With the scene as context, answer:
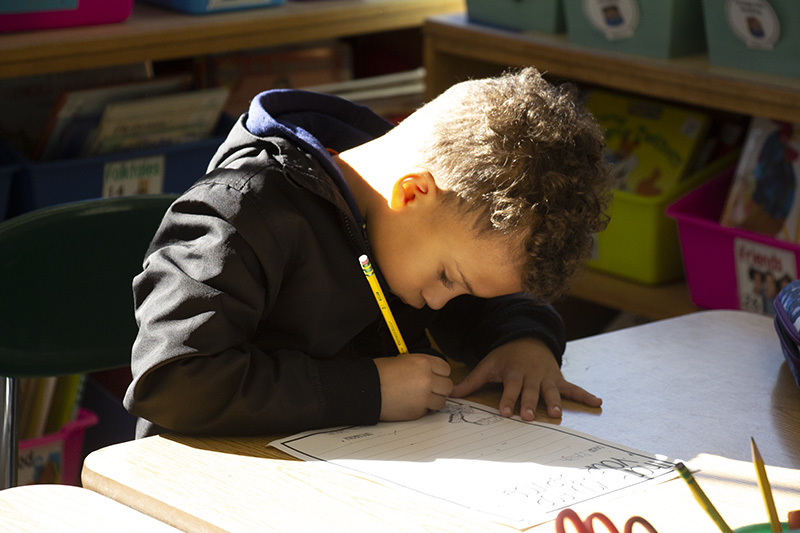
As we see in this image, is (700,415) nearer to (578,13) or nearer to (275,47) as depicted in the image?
(578,13)

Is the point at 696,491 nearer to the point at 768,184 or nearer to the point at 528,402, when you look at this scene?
the point at 528,402

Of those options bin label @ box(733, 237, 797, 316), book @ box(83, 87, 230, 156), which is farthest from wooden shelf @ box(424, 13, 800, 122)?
book @ box(83, 87, 230, 156)

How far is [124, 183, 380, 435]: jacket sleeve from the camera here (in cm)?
87

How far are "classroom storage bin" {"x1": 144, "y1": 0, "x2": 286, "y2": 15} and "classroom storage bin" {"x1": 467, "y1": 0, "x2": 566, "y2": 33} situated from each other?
1.39 ft

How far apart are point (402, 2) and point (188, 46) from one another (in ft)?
1.76

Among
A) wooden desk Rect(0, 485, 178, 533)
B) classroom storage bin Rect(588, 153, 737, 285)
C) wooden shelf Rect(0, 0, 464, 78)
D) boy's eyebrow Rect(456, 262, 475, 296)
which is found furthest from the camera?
classroom storage bin Rect(588, 153, 737, 285)

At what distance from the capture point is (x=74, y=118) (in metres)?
1.76

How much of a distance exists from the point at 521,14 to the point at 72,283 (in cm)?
109

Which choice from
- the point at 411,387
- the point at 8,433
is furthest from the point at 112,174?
the point at 411,387

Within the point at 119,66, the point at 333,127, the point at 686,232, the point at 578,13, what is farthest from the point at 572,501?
the point at 119,66

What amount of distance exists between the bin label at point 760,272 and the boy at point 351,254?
744 millimetres

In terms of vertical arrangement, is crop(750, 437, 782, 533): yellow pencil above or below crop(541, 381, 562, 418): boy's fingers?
above

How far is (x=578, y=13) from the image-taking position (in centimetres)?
179

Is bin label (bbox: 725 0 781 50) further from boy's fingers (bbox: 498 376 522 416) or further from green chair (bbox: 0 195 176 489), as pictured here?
green chair (bbox: 0 195 176 489)
